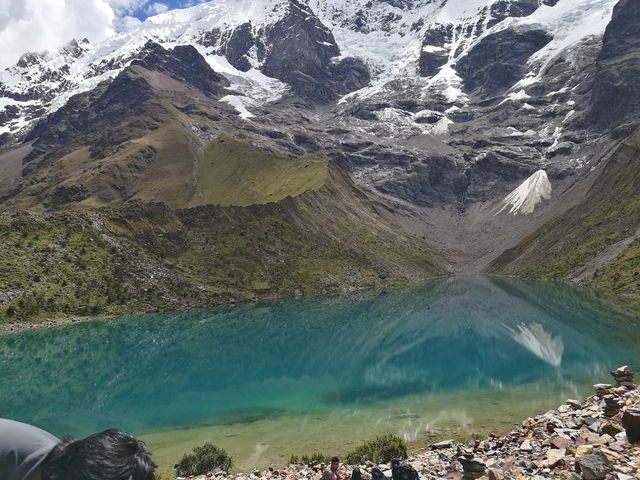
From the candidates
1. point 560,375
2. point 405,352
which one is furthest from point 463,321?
point 560,375

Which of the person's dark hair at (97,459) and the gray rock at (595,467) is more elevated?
the person's dark hair at (97,459)

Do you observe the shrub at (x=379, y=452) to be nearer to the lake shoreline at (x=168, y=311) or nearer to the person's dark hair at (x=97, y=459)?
the person's dark hair at (x=97, y=459)

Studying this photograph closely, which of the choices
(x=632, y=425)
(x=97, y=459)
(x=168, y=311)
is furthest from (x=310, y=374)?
(x=168, y=311)

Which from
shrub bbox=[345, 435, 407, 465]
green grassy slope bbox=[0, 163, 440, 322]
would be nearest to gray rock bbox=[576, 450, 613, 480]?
shrub bbox=[345, 435, 407, 465]

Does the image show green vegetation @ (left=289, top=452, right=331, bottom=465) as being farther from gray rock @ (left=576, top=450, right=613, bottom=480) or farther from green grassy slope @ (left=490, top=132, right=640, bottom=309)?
green grassy slope @ (left=490, top=132, right=640, bottom=309)

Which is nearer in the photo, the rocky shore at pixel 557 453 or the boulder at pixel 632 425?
the rocky shore at pixel 557 453

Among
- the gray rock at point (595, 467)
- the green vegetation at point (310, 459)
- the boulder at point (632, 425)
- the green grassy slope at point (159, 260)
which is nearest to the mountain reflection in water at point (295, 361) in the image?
the green vegetation at point (310, 459)
